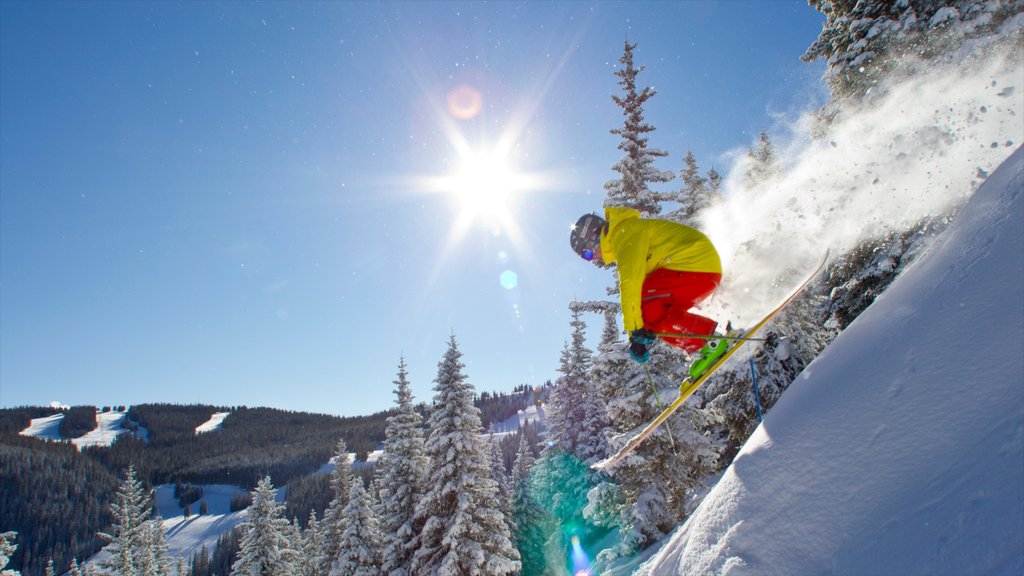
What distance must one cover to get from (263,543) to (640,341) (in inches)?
977

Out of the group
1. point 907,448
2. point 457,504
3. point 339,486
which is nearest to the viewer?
point 907,448

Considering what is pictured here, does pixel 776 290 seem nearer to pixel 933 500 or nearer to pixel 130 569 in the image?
pixel 933 500

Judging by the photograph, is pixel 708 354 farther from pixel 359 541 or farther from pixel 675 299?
pixel 359 541

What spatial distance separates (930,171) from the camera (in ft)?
24.8

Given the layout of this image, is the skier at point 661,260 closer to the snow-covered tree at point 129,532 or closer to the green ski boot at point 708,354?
the green ski boot at point 708,354

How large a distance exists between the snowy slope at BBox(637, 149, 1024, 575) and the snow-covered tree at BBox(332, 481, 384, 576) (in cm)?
1870

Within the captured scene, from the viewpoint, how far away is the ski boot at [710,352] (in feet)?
21.1

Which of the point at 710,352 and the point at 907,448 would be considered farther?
the point at 710,352

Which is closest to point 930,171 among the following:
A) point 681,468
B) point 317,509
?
point 681,468

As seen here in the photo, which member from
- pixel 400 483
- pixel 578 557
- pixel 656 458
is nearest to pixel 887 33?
pixel 656 458

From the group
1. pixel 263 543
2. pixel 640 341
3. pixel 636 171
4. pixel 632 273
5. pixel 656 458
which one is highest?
pixel 636 171

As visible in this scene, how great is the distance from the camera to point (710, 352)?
258 inches

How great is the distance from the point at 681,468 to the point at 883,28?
11.3m

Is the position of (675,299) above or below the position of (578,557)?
above
